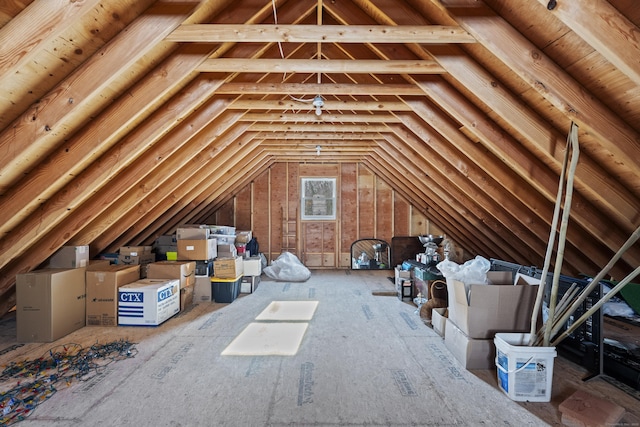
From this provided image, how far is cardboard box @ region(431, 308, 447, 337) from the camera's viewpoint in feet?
10.3

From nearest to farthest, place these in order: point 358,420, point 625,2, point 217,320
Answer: point 625,2 < point 358,420 < point 217,320

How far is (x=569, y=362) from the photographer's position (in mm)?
2656

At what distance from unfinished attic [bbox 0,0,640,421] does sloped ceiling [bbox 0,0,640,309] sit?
11mm

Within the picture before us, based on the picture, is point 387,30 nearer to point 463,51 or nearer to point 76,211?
point 463,51

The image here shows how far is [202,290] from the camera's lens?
170 inches

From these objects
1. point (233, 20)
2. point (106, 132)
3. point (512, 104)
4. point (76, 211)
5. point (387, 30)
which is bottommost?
point (76, 211)

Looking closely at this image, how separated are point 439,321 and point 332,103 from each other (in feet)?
8.76

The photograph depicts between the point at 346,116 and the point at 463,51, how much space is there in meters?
1.87

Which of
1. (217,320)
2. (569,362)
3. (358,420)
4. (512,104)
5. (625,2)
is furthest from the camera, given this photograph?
(217,320)

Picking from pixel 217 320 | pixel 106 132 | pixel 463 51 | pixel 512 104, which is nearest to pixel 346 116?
pixel 463 51

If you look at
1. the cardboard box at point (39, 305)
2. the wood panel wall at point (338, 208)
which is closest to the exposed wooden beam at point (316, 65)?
the cardboard box at point (39, 305)

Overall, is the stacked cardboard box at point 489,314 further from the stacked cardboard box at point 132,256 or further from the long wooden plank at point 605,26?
the stacked cardboard box at point 132,256

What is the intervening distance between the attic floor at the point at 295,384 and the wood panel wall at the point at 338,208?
381 centimetres

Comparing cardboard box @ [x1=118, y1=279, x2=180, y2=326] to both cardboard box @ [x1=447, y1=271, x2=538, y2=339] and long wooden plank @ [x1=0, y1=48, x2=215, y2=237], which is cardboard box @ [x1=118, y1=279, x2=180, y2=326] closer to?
long wooden plank @ [x1=0, y1=48, x2=215, y2=237]
